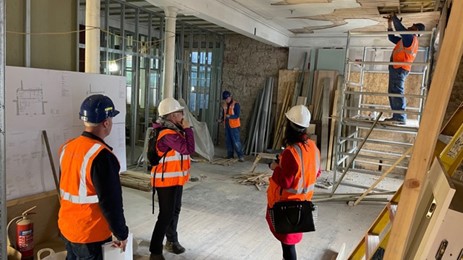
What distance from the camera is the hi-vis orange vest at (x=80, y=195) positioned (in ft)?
6.46

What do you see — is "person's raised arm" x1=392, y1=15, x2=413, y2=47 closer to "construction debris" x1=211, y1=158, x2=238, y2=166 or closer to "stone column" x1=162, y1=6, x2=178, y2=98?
"stone column" x1=162, y1=6, x2=178, y2=98

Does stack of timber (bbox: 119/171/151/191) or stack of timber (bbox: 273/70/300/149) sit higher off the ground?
stack of timber (bbox: 273/70/300/149)

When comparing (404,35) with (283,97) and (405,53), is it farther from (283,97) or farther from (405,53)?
(283,97)

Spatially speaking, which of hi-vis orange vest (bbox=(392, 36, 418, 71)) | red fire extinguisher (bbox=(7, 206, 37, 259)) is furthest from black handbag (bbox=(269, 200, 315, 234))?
hi-vis orange vest (bbox=(392, 36, 418, 71))

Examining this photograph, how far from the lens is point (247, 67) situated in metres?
9.20

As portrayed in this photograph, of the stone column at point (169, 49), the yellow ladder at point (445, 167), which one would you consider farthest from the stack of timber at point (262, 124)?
the yellow ladder at point (445, 167)

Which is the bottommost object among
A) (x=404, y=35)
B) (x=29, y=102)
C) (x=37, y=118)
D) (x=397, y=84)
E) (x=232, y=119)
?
(x=232, y=119)

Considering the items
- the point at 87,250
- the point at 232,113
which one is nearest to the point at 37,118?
the point at 87,250

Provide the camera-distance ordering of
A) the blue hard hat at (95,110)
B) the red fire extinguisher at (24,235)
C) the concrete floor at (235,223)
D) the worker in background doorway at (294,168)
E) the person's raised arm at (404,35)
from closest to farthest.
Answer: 1. the blue hard hat at (95,110)
2. the worker in background doorway at (294,168)
3. the red fire extinguisher at (24,235)
4. the concrete floor at (235,223)
5. the person's raised arm at (404,35)

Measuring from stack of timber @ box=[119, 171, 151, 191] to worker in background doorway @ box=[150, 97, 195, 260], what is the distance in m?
2.32

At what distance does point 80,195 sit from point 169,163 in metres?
1.13

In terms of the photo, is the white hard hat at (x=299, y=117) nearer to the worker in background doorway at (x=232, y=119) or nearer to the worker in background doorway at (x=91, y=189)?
the worker in background doorway at (x=91, y=189)

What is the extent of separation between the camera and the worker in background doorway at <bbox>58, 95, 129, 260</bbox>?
1.96 meters

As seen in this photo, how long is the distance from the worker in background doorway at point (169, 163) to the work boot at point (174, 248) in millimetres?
283
